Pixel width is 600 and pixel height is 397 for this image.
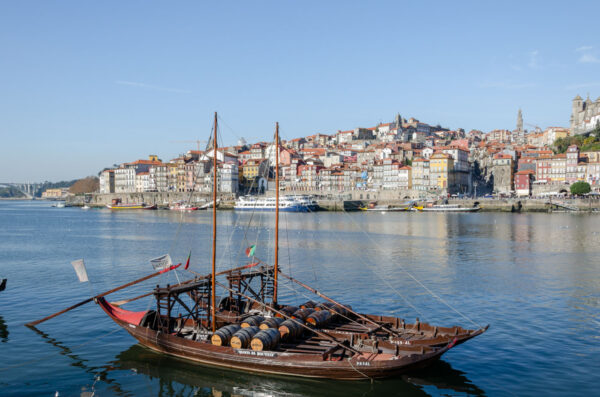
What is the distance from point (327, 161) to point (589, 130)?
220 feet

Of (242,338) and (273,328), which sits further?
(273,328)

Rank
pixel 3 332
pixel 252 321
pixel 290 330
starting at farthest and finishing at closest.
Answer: pixel 3 332 → pixel 252 321 → pixel 290 330

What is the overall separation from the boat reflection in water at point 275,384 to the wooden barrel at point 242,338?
80cm

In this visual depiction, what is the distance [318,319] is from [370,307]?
5860 mm

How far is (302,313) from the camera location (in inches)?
694

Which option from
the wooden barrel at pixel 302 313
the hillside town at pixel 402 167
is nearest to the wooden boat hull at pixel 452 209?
the hillside town at pixel 402 167

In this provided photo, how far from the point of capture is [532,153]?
12469cm

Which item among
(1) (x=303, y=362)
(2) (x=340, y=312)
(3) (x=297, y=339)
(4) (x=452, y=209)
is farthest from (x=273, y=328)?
(4) (x=452, y=209)

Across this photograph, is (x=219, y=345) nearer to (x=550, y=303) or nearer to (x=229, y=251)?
(x=550, y=303)

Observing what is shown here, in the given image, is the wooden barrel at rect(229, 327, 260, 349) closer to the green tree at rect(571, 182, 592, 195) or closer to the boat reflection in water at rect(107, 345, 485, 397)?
the boat reflection in water at rect(107, 345, 485, 397)

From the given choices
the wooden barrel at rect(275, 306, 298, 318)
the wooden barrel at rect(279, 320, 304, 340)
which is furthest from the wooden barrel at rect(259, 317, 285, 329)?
the wooden barrel at rect(275, 306, 298, 318)

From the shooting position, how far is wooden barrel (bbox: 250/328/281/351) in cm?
1502

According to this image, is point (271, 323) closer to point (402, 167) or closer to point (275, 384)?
point (275, 384)

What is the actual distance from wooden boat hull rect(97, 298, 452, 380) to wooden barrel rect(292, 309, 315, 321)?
254 centimetres
